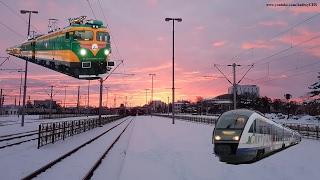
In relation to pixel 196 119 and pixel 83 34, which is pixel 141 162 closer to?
pixel 83 34

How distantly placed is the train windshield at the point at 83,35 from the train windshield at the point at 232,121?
7.32m

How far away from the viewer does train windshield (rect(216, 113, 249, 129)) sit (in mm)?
19031

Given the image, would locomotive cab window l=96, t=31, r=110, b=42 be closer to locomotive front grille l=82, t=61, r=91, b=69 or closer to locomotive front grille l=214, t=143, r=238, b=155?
locomotive front grille l=82, t=61, r=91, b=69

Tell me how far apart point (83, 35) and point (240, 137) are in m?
8.17

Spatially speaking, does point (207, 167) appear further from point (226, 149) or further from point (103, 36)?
point (103, 36)

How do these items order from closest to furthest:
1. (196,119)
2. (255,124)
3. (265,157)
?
(255,124)
(265,157)
(196,119)

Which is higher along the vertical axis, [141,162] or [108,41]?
[108,41]

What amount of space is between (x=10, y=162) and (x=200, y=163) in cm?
919

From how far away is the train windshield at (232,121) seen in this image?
19.0 metres

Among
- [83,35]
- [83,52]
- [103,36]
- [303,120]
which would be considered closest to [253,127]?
[103,36]

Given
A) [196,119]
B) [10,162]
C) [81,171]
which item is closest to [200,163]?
[81,171]

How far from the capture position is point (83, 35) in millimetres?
Answer: 17219

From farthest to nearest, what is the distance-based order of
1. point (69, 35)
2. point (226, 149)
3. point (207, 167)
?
point (207, 167)
point (226, 149)
point (69, 35)

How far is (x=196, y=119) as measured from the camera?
82.7 meters
